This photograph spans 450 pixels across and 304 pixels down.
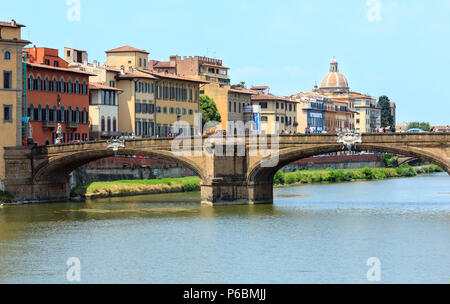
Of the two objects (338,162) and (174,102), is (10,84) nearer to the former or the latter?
(174,102)

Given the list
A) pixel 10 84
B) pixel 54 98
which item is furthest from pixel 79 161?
pixel 54 98

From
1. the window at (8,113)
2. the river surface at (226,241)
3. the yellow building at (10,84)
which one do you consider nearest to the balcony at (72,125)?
the yellow building at (10,84)

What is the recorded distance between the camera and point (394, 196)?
89.4 metres

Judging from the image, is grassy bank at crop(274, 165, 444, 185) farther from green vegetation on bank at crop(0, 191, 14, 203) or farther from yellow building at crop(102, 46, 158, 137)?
green vegetation on bank at crop(0, 191, 14, 203)

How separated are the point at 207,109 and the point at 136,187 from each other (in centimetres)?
3890

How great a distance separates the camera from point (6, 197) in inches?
3071

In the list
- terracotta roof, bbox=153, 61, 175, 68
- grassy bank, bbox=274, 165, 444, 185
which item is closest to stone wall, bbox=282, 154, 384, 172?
grassy bank, bbox=274, 165, 444, 185

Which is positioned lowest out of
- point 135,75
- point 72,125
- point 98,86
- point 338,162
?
point 338,162

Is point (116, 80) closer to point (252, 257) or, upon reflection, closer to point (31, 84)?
point (31, 84)

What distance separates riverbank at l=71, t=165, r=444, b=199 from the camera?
282 feet

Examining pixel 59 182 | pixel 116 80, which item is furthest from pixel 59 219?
pixel 116 80

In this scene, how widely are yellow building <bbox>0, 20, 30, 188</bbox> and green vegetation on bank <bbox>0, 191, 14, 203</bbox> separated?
82cm

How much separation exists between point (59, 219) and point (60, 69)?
28474 mm

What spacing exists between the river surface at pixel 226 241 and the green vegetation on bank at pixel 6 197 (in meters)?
2.42
